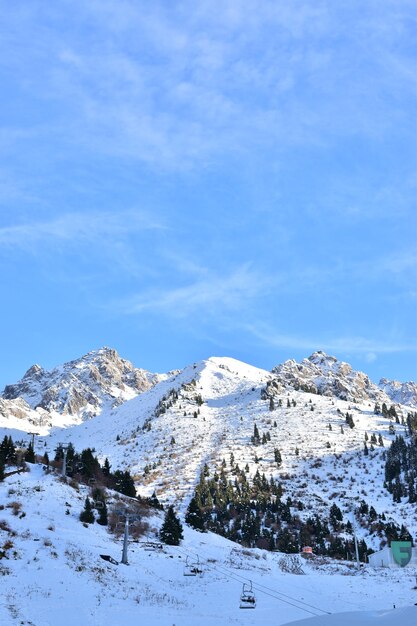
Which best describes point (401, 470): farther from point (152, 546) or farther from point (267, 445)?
point (152, 546)

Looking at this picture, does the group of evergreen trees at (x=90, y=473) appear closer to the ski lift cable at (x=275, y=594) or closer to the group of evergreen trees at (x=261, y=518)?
the group of evergreen trees at (x=261, y=518)

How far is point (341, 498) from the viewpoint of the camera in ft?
340

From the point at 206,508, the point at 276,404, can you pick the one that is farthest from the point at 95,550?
the point at 276,404

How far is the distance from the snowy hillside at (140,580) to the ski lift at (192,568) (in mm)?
522

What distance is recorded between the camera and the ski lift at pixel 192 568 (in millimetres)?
41031

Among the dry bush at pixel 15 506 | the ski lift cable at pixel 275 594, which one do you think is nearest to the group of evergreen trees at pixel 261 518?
the ski lift cable at pixel 275 594

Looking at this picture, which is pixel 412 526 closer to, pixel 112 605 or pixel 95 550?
pixel 95 550

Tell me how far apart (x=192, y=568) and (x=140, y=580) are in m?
7.61

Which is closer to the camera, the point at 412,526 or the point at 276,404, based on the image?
the point at 412,526

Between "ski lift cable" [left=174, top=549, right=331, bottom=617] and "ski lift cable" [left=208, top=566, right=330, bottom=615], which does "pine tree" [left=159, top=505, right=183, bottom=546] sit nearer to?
"ski lift cable" [left=174, top=549, right=331, bottom=617]

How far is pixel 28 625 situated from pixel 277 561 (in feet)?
130

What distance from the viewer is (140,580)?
3584 centimetres

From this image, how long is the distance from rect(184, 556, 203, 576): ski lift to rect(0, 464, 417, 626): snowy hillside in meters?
0.52

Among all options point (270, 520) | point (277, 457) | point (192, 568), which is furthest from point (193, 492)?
point (192, 568)
